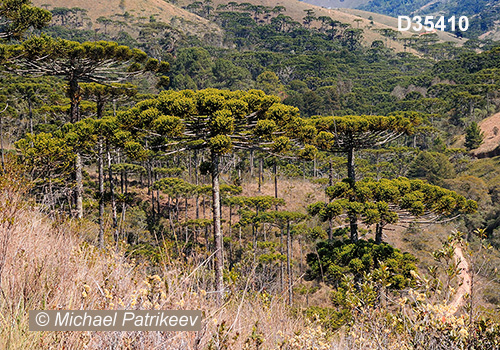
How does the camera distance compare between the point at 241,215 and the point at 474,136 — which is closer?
the point at 241,215

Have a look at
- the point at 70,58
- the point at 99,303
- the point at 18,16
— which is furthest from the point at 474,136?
the point at 99,303

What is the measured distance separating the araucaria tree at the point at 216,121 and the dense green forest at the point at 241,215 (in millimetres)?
48

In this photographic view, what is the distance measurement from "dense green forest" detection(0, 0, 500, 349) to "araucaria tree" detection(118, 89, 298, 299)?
5 centimetres

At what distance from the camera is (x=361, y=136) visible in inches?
455

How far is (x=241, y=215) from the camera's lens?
24.3 meters

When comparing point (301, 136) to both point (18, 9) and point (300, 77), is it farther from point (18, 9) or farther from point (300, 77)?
point (300, 77)

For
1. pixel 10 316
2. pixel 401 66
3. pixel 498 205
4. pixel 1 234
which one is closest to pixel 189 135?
pixel 1 234

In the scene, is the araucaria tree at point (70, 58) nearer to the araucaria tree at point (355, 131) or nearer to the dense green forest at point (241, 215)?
the dense green forest at point (241, 215)

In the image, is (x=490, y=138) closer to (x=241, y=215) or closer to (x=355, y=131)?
(x=241, y=215)

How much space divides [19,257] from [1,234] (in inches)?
13.0

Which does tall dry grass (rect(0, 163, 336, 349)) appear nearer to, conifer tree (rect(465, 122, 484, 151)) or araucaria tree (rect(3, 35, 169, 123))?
araucaria tree (rect(3, 35, 169, 123))

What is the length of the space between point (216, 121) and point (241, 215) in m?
17.6

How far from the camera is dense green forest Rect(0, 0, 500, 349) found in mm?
2314

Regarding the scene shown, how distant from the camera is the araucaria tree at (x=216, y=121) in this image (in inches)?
287
